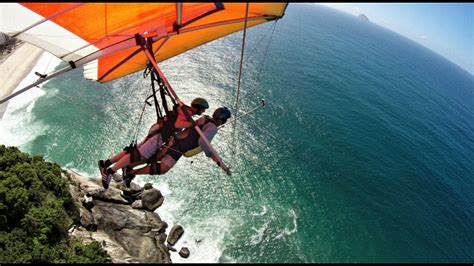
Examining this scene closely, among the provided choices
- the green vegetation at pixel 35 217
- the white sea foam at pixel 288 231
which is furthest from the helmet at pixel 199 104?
the white sea foam at pixel 288 231

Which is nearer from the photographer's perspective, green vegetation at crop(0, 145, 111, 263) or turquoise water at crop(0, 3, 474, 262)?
green vegetation at crop(0, 145, 111, 263)

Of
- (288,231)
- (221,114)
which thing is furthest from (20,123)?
(221,114)

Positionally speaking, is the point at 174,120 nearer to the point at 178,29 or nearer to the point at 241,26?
the point at 178,29

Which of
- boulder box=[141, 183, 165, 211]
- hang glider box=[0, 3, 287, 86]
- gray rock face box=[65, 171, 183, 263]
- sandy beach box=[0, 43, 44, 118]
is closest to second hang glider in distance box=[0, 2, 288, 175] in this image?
hang glider box=[0, 3, 287, 86]

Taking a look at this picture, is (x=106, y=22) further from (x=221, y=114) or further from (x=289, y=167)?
(x=289, y=167)

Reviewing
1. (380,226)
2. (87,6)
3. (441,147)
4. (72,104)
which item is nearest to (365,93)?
(441,147)

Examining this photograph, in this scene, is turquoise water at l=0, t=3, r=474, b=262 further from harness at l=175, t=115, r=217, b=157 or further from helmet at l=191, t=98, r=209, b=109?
helmet at l=191, t=98, r=209, b=109

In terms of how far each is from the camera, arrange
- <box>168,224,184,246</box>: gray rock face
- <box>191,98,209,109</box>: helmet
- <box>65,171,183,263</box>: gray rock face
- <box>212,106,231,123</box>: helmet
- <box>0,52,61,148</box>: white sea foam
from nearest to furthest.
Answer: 1. <box>191,98,209,109</box>: helmet
2. <box>212,106,231,123</box>: helmet
3. <box>65,171,183,263</box>: gray rock face
4. <box>168,224,184,246</box>: gray rock face
5. <box>0,52,61,148</box>: white sea foam
